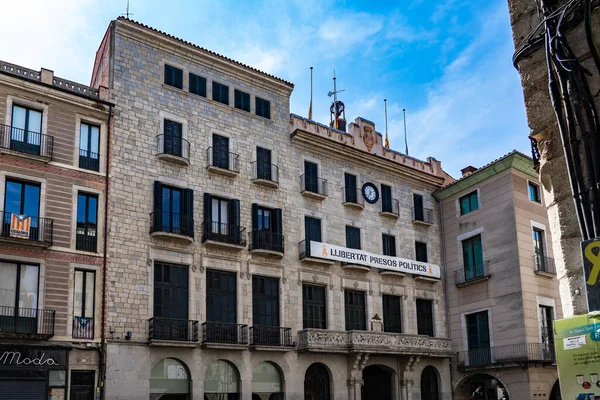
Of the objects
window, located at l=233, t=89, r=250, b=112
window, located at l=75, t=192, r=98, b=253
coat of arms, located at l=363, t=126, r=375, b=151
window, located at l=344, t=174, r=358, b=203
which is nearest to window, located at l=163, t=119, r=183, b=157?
window, located at l=233, t=89, r=250, b=112

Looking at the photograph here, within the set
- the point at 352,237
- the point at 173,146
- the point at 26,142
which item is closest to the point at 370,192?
the point at 352,237

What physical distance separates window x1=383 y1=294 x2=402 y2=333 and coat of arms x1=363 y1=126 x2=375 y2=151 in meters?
8.31

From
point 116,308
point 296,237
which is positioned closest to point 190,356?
point 116,308

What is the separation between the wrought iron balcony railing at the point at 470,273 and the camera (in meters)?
34.8

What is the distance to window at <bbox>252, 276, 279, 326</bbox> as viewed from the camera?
29.9m

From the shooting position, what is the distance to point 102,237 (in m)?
26.2

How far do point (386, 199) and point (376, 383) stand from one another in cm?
984

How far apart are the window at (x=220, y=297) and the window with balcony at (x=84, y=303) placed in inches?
198

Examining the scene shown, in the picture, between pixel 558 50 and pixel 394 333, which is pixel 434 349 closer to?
pixel 394 333

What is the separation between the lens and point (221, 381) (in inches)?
1113

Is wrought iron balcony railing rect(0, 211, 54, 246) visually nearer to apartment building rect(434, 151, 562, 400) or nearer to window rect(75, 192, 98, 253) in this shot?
window rect(75, 192, 98, 253)

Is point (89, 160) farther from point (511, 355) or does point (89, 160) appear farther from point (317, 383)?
point (511, 355)

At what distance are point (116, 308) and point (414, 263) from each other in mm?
16833

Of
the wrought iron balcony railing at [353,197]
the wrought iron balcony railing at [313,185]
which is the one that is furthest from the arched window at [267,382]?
the wrought iron balcony railing at [353,197]
